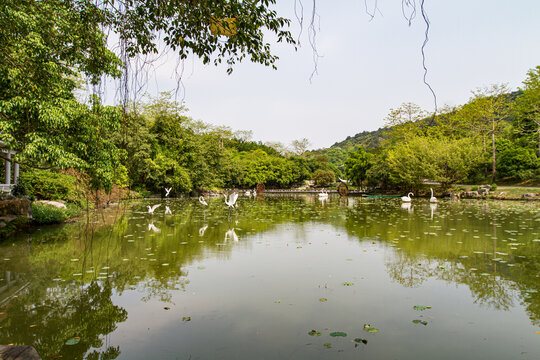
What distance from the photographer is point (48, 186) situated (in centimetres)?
1179

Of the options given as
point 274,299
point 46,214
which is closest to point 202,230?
point 46,214

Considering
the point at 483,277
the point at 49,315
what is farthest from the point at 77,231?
the point at 483,277

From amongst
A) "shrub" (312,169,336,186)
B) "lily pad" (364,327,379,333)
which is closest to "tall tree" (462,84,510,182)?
"shrub" (312,169,336,186)

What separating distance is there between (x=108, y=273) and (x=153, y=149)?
21.9 m

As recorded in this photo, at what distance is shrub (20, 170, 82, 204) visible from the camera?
11.6 metres

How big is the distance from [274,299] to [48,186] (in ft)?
38.4

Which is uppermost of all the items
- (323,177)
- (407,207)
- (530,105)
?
(530,105)

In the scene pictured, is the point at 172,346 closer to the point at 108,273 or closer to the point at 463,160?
the point at 108,273

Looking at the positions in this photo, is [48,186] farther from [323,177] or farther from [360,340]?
[323,177]

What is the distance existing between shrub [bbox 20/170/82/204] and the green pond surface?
6222mm

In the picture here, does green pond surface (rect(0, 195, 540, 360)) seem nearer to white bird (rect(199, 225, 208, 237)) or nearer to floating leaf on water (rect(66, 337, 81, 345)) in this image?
floating leaf on water (rect(66, 337, 81, 345))

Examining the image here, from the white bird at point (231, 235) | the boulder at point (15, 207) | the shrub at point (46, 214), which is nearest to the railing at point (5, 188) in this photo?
the shrub at point (46, 214)

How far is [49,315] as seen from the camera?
3.07 meters

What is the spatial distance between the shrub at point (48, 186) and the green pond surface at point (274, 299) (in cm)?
622
